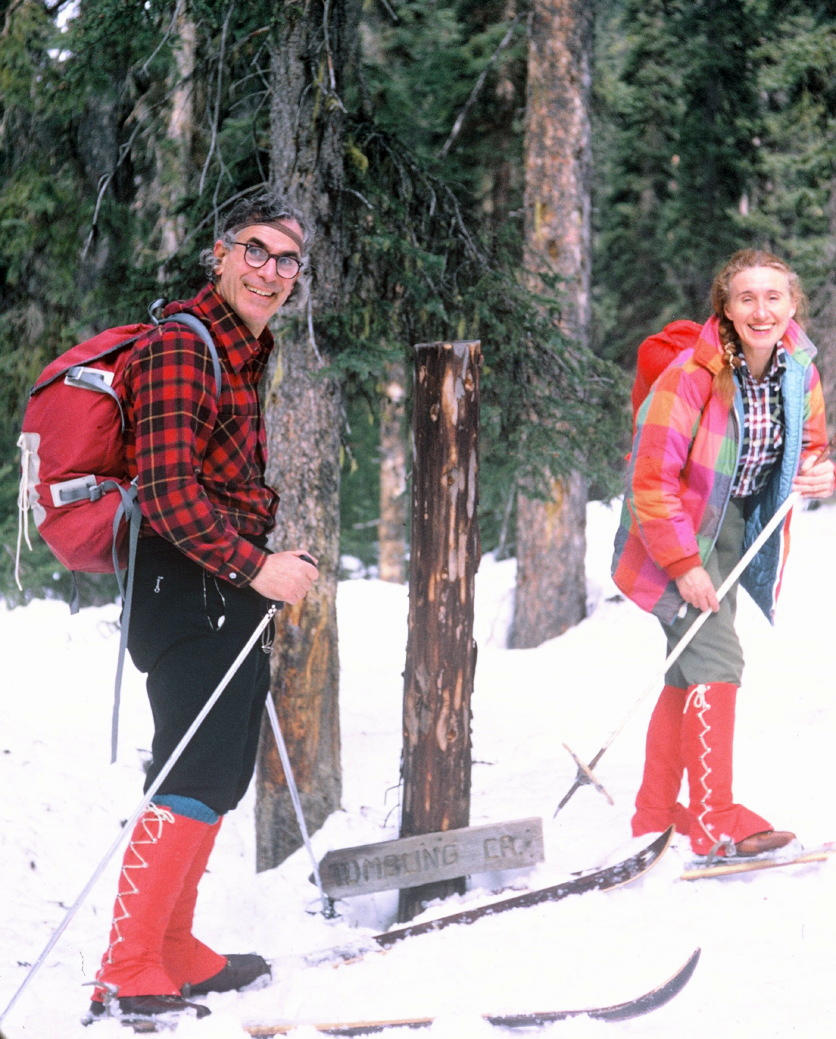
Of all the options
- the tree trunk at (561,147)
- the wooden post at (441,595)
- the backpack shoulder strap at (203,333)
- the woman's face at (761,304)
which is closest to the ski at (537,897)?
the wooden post at (441,595)

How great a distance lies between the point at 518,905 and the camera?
13.1 ft

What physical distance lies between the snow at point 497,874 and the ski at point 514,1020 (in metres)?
0.04

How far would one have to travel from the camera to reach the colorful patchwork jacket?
402 cm

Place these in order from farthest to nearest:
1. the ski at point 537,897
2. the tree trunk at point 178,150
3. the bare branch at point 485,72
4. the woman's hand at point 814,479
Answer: the bare branch at point 485,72 → the tree trunk at point 178,150 → the woman's hand at point 814,479 → the ski at point 537,897

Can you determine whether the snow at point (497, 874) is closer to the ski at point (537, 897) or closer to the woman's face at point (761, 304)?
the ski at point (537, 897)

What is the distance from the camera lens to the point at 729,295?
4.10 meters

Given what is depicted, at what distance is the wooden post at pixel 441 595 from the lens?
4371 mm

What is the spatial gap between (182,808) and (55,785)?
9.83 feet

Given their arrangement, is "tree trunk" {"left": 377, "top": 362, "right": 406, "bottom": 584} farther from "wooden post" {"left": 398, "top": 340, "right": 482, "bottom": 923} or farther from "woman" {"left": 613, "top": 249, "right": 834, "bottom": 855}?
"woman" {"left": 613, "top": 249, "right": 834, "bottom": 855}

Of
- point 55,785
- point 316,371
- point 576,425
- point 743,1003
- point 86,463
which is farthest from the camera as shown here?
point 576,425

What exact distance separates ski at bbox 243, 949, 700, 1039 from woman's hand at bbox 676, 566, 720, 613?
1.40m

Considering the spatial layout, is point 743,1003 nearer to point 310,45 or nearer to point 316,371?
point 316,371

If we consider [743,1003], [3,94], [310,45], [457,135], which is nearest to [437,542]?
[743,1003]

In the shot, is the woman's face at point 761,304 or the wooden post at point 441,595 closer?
the woman's face at point 761,304
